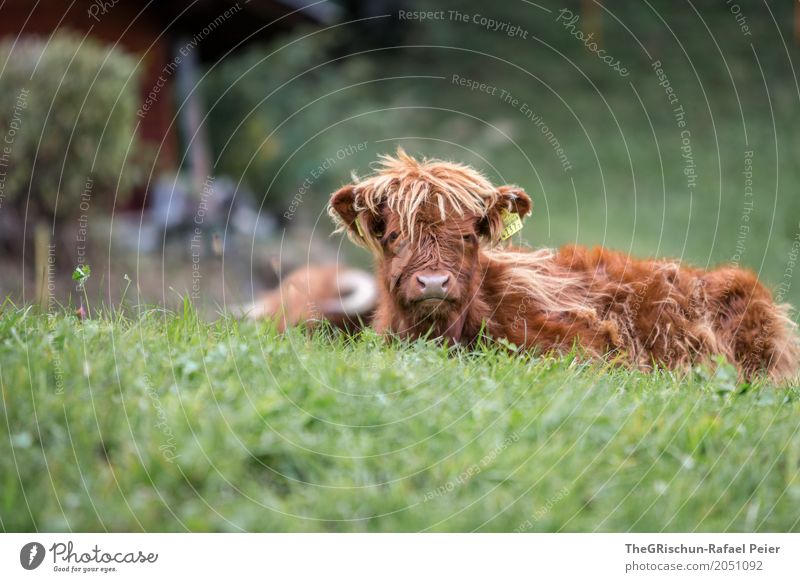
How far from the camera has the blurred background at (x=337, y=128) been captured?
10.9 meters

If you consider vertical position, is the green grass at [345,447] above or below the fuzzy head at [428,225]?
below

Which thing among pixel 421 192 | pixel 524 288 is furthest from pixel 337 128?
pixel 421 192

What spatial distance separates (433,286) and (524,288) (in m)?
1.09

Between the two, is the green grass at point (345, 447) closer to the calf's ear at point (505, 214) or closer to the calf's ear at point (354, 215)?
the calf's ear at point (354, 215)

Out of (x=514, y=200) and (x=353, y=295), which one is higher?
(x=514, y=200)

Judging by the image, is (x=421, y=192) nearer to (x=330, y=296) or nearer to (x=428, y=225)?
(x=428, y=225)

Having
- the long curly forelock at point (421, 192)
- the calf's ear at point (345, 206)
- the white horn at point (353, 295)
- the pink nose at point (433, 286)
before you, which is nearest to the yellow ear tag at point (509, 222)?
the long curly forelock at point (421, 192)

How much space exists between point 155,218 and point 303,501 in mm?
11113

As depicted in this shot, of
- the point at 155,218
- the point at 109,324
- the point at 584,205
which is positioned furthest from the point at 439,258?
the point at 584,205

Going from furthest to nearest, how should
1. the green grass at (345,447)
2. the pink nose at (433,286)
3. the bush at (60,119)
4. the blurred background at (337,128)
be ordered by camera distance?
the blurred background at (337,128), the bush at (60,119), the pink nose at (433,286), the green grass at (345,447)

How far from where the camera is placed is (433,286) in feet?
17.7

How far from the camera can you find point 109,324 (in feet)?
15.5
